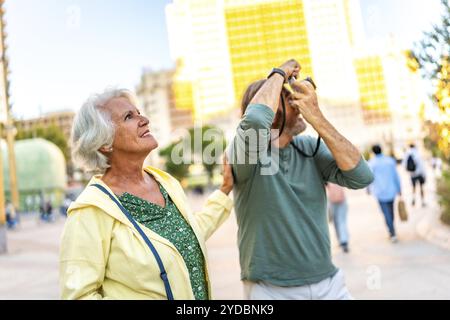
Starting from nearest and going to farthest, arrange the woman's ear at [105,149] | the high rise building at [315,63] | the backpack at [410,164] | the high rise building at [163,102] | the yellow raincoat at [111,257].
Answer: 1. the yellow raincoat at [111,257]
2. the woman's ear at [105,149]
3. the backpack at [410,164]
4. the high rise building at [315,63]
5. the high rise building at [163,102]

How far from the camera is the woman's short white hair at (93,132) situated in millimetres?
1485

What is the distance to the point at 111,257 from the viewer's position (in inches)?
51.4

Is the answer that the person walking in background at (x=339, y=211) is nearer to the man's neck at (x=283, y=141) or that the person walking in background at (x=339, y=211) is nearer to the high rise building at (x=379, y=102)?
the man's neck at (x=283, y=141)

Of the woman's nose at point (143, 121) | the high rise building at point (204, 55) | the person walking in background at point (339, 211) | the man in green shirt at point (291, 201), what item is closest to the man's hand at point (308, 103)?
the man in green shirt at point (291, 201)

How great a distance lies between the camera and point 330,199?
7047 millimetres

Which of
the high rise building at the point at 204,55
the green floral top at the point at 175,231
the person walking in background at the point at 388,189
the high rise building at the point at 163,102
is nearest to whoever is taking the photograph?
the green floral top at the point at 175,231

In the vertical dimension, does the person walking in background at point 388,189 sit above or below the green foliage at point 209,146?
below

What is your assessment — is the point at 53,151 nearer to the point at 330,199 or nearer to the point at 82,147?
the point at 330,199

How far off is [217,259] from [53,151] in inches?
1320

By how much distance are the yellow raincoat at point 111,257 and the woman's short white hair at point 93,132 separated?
0.20 metres

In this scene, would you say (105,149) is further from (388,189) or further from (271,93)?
(388,189)

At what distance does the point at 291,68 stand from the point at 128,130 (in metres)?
0.59

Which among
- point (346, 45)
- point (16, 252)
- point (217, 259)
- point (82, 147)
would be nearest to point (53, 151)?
point (16, 252)

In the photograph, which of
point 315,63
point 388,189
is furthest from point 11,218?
point 315,63
